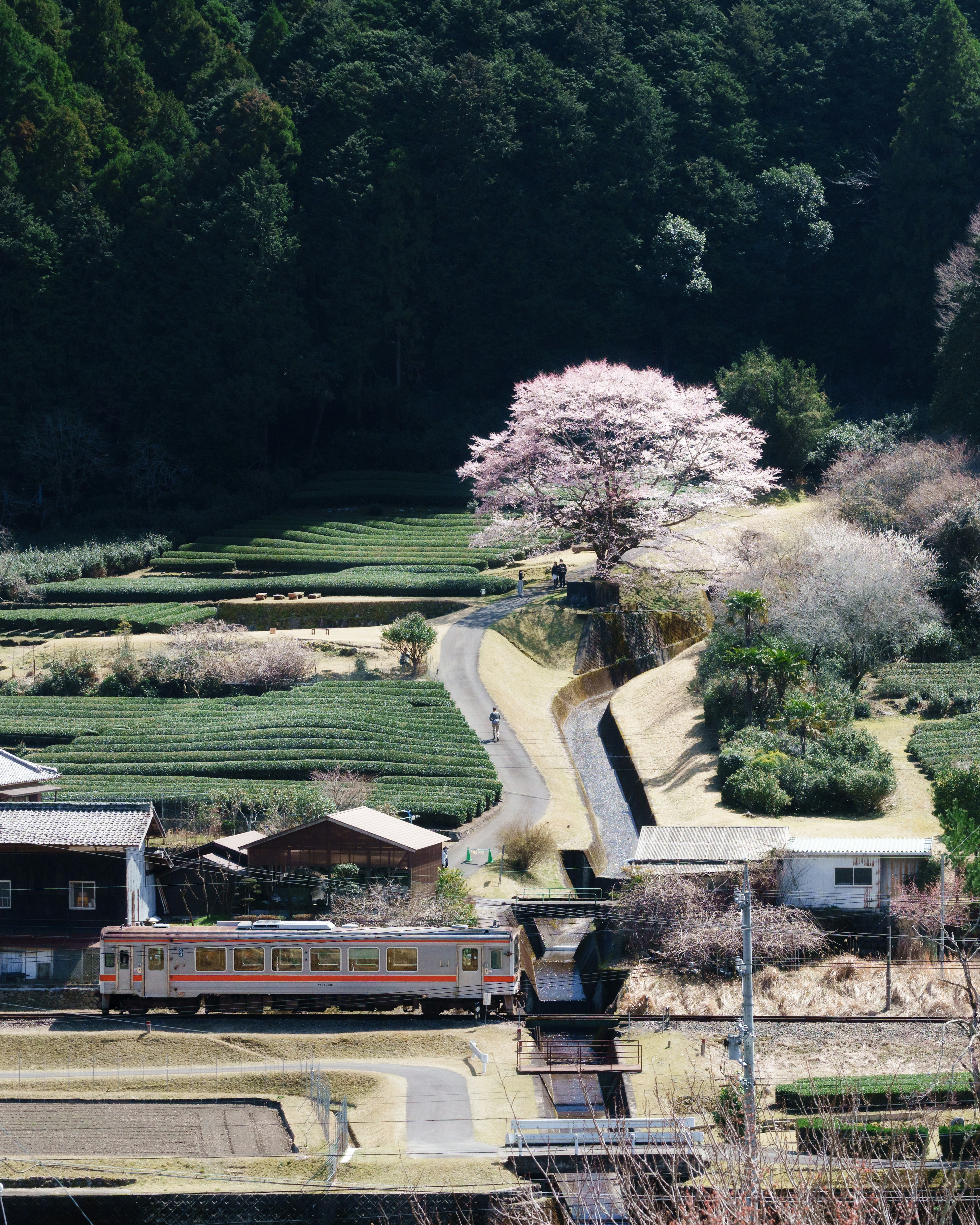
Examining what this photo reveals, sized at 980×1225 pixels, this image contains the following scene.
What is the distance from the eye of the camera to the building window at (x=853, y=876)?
3709cm

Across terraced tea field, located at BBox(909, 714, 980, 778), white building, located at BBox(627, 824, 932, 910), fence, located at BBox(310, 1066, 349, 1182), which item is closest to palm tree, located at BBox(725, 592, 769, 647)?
terraced tea field, located at BBox(909, 714, 980, 778)

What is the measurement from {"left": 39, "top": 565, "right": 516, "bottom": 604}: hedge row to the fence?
3590 cm

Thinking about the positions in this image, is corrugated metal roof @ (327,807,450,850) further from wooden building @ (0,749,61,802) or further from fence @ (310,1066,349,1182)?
fence @ (310,1066,349,1182)

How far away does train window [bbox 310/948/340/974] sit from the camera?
3381 cm

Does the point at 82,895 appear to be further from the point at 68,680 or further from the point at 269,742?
the point at 68,680

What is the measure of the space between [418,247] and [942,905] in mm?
60931

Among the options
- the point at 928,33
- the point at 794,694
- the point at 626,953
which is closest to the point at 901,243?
the point at 928,33

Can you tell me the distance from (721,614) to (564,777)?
10976 millimetres

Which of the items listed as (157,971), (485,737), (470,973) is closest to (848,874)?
(470,973)

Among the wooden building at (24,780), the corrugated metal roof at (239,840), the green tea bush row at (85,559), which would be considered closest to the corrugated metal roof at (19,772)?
the wooden building at (24,780)

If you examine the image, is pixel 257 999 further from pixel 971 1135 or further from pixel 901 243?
pixel 901 243

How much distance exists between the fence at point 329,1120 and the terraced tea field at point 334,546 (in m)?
41.1

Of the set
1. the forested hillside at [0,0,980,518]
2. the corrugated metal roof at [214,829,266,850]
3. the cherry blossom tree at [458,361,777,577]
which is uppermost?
the forested hillside at [0,0,980,518]

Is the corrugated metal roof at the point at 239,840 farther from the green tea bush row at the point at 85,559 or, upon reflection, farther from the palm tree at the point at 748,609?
the green tea bush row at the point at 85,559
